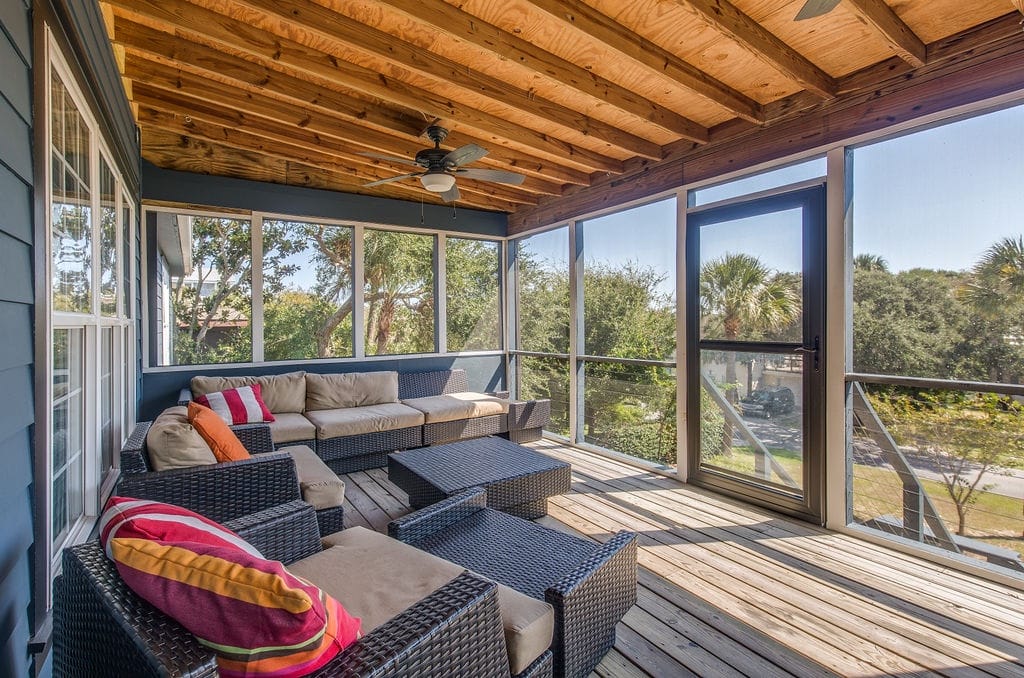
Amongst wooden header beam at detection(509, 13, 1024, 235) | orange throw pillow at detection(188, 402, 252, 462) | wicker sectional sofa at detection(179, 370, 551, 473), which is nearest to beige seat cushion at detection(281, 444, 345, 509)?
orange throw pillow at detection(188, 402, 252, 462)

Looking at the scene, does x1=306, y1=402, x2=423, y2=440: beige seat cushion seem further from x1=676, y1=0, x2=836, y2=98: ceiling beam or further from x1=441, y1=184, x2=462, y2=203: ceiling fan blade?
x1=676, y1=0, x2=836, y2=98: ceiling beam

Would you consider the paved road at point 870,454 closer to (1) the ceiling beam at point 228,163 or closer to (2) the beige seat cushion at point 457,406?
(2) the beige seat cushion at point 457,406

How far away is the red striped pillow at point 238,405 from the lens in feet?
→ 12.3

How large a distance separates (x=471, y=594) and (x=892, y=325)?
300cm

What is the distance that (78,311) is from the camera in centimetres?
183

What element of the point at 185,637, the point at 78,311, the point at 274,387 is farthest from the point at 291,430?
the point at 185,637

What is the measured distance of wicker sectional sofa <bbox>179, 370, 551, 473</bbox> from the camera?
410 centimetres

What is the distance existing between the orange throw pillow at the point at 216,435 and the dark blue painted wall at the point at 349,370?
2.21 meters

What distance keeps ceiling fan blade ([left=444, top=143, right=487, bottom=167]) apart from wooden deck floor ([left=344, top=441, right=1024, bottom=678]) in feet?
8.30

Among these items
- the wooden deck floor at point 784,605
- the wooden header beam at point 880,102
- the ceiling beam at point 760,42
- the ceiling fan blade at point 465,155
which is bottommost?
the wooden deck floor at point 784,605

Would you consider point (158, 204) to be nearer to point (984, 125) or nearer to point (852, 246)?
point (852, 246)

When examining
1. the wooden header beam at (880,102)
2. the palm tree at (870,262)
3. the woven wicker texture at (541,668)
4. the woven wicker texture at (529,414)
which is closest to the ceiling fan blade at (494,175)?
the wooden header beam at (880,102)

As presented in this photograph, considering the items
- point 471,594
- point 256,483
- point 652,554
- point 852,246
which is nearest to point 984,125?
point 852,246

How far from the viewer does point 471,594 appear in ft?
4.04
